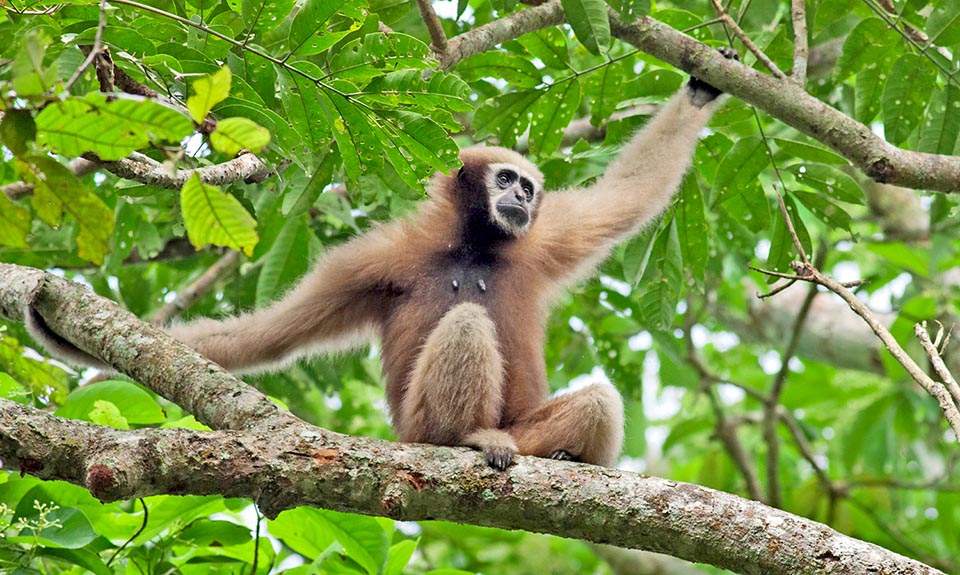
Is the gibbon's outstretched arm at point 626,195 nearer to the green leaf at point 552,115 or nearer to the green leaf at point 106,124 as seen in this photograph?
the green leaf at point 552,115

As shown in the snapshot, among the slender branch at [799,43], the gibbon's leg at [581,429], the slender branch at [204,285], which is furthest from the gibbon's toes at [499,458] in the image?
the slender branch at [204,285]

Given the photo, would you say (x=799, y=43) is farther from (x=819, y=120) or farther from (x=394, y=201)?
(x=394, y=201)

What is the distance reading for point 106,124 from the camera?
2596mm

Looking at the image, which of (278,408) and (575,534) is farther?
(278,408)

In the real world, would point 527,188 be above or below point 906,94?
below

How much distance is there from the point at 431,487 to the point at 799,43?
323 cm

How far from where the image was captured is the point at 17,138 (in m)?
2.55

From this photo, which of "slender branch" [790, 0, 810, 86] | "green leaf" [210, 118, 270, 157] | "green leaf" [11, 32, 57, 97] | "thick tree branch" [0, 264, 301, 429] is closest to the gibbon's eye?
"slender branch" [790, 0, 810, 86]

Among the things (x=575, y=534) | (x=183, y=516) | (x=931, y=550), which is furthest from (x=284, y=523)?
(x=931, y=550)

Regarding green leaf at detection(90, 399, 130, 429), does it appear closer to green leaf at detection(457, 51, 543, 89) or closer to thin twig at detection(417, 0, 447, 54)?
thin twig at detection(417, 0, 447, 54)

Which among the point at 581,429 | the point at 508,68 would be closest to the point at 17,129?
the point at 581,429

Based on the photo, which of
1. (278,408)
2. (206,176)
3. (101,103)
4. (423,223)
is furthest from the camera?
(423,223)

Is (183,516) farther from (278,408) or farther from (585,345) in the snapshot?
(585,345)

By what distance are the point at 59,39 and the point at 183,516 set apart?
2269 millimetres
